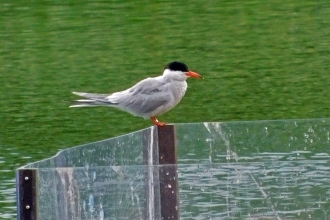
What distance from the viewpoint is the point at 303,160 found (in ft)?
10.8

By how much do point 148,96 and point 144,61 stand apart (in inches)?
93.4

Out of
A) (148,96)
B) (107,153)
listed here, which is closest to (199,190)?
(107,153)

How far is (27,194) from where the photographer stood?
120 inches

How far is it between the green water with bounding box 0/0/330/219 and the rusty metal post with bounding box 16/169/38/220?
2.59 m

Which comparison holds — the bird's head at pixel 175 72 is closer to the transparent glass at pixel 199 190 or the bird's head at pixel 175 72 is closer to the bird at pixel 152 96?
the bird at pixel 152 96

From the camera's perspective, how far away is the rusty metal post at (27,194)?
9.94ft

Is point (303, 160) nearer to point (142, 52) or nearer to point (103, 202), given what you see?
point (103, 202)

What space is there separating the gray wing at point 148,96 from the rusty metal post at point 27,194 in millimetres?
1629

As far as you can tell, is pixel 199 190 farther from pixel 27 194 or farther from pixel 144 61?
pixel 144 61

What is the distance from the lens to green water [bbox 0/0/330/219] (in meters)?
6.25

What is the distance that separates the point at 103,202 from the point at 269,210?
20.5 inches

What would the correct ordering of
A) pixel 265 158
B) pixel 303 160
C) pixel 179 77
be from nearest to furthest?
pixel 303 160
pixel 265 158
pixel 179 77

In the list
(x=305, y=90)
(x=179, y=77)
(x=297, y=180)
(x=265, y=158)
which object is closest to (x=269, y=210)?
(x=297, y=180)

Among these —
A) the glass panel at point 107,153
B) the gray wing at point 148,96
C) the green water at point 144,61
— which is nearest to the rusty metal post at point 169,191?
the glass panel at point 107,153
